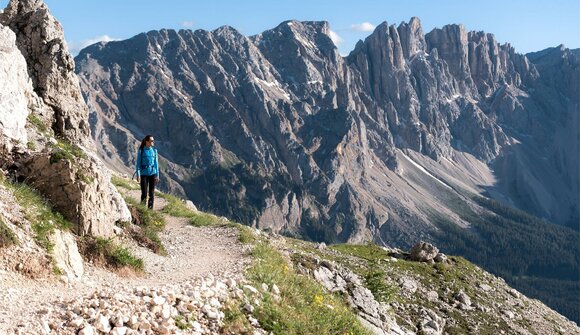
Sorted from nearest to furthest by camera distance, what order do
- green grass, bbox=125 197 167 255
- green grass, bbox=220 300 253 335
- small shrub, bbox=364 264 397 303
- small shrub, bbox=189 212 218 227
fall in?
green grass, bbox=220 300 253 335 → green grass, bbox=125 197 167 255 → small shrub, bbox=189 212 218 227 → small shrub, bbox=364 264 397 303

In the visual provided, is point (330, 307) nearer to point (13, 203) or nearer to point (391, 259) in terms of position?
point (13, 203)

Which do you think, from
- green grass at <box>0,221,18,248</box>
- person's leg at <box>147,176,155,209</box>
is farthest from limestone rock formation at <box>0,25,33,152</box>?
person's leg at <box>147,176,155,209</box>

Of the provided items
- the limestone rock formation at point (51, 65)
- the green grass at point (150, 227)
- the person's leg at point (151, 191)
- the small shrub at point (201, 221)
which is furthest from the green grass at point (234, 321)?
the limestone rock formation at point (51, 65)

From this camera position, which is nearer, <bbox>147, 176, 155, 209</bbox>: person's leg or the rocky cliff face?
the rocky cliff face

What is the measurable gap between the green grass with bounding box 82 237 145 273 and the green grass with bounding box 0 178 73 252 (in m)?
0.89

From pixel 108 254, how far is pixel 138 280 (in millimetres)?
1404

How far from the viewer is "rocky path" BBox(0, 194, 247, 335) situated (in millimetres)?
10789

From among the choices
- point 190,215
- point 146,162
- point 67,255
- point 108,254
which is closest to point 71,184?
point 108,254

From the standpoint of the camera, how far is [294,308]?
1611 centimetres

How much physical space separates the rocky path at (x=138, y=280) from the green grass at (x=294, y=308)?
991 millimetres

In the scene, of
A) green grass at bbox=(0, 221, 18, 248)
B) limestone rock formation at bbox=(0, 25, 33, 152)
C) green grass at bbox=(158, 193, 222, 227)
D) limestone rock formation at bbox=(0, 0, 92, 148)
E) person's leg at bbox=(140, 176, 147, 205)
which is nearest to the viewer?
green grass at bbox=(0, 221, 18, 248)

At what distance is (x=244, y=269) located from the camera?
18.0 meters

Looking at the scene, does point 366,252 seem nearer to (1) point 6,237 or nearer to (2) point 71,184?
(2) point 71,184

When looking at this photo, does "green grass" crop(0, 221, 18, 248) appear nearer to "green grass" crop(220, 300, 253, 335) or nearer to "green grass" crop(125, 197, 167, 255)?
"green grass" crop(220, 300, 253, 335)
